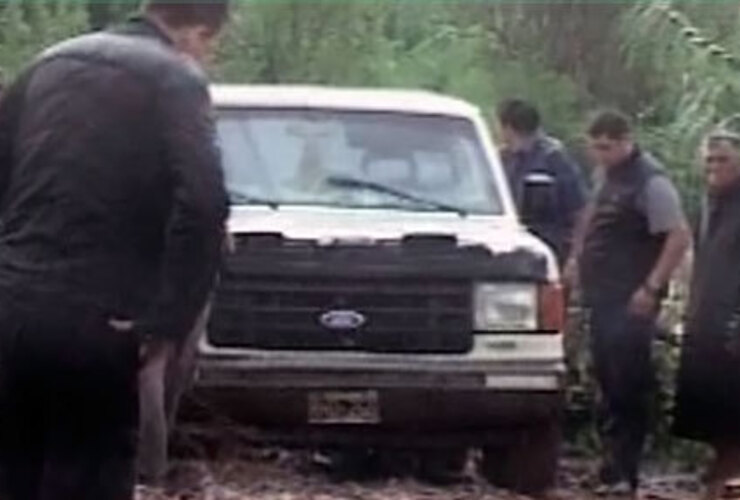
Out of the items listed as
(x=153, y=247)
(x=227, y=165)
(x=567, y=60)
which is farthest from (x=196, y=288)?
(x=567, y=60)

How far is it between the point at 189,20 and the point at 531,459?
4329 millimetres

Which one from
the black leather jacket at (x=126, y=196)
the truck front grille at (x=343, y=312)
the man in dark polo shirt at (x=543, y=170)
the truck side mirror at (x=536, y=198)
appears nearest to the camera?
the black leather jacket at (x=126, y=196)

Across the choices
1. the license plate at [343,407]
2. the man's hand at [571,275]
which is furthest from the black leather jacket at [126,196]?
the man's hand at [571,275]

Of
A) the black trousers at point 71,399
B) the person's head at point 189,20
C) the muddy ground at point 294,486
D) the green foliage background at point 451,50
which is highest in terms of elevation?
the person's head at point 189,20

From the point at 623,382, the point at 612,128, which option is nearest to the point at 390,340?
the point at 623,382

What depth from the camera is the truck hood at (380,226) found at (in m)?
8.62

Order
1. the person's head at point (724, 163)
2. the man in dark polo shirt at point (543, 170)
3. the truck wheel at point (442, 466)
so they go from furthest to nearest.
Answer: the man in dark polo shirt at point (543, 170) → the truck wheel at point (442, 466) → the person's head at point (724, 163)

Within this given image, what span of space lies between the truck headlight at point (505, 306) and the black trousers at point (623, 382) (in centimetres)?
108

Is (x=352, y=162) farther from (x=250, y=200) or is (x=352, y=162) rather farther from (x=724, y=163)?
(x=724, y=163)

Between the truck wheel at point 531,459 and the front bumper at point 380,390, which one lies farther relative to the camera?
the truck wheel at point 531,459

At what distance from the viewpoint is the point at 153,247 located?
4.81m

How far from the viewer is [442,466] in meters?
9.45

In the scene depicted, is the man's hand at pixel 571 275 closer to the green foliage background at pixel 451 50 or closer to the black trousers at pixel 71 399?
the black trousers at pixel 71 399

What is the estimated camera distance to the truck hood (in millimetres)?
8625
